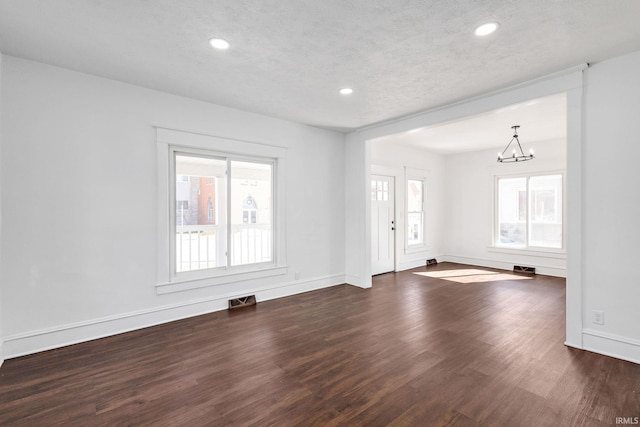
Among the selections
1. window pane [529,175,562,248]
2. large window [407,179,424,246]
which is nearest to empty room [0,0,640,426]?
window pane [529,175,562,248]

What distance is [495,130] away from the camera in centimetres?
528

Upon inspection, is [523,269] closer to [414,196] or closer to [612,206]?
[414,196]

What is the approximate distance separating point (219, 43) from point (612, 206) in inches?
152

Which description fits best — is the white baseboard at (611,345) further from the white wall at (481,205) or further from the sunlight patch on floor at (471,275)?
the white wall at (481,205)

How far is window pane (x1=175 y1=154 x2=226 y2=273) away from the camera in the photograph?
3871mm

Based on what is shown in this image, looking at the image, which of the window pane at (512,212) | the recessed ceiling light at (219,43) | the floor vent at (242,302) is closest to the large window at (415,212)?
the window pane at (512,212)

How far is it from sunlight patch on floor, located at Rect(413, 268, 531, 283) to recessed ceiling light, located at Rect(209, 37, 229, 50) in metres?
5.40

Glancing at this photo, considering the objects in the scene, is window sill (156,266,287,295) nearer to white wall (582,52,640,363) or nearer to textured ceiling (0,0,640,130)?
textured ceiling (0,0,640,130)

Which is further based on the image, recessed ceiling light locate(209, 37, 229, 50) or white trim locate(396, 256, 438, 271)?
white trim locate(396, 256, 438, 271)

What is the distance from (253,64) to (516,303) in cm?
470

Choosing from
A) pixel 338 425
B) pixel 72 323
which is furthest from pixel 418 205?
pixel 72 323

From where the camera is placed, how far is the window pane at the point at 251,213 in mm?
4348

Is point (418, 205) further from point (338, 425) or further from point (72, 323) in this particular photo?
point (72, 323)

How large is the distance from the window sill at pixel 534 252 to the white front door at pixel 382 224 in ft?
8.25
